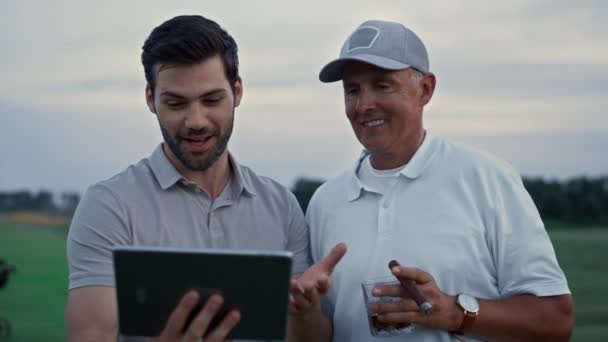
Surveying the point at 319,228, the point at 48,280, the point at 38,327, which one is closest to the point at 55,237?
the point at 48,280

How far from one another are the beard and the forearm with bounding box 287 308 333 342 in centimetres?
69

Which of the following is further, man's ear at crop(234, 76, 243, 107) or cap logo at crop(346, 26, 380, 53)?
cap logo at crop(346, 26, 380, 53)

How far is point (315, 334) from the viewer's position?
143 inches

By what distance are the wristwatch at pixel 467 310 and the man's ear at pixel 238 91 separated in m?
1.18

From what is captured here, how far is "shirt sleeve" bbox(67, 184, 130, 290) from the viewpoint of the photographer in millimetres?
3287

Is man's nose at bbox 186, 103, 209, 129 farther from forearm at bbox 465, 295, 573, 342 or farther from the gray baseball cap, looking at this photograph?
forearm at bbox 465, 295, 573, 342

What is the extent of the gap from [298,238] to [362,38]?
900 millimetres

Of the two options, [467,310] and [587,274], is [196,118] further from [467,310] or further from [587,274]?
[587,274]

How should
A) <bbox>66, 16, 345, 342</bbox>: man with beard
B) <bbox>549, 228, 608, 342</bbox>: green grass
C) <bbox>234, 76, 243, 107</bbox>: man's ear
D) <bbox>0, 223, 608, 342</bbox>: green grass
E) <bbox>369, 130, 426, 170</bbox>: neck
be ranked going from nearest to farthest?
<bbox>66, 16, 345, 342</bbox>: man with beard
<bbox>234, 76, 243, 107</bbox>: man's ear
<bbox>369, 130, 426, 170</bbox>: neck
<bbox>549, 228, 608, 342</bbox>: green grass
<bbox>0, 223, 608, 342</bbox>: green grass

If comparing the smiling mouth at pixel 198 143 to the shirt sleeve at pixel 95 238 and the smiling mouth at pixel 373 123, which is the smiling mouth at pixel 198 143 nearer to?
the shirt sleeve at pixel 95 238

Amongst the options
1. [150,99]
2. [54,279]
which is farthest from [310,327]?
[54,279]

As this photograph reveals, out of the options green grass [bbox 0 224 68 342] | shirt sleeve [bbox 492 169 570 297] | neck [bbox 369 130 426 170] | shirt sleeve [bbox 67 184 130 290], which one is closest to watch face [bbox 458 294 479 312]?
shirt sleeve [bbox 492 169 570 297]

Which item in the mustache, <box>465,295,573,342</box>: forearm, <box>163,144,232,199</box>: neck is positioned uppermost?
the mustache

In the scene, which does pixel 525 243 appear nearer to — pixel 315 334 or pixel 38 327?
pixel 315 334
